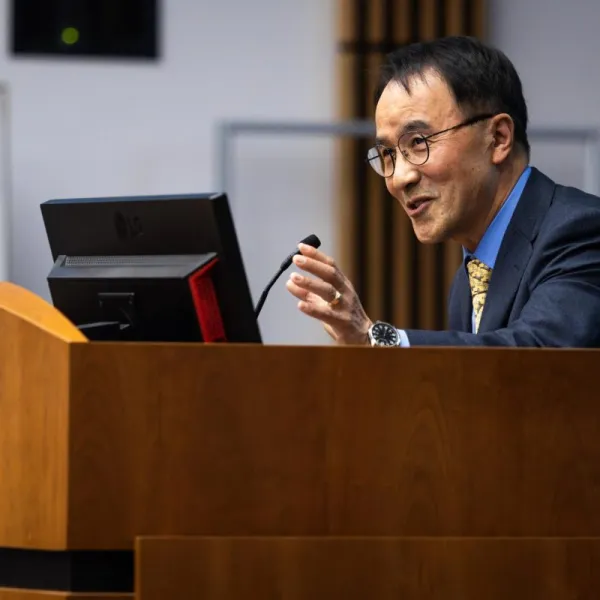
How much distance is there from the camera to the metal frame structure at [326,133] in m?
4.87

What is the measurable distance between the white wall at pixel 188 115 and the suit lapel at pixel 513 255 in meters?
2.71

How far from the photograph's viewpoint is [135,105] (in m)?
4.90

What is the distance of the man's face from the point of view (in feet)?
7.61

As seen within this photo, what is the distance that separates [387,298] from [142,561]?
379cm

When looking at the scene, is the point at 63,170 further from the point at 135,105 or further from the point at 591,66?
the point at 591,66

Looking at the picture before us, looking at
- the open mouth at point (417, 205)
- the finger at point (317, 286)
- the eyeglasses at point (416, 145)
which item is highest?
the eyeglasses at point (416, 145)

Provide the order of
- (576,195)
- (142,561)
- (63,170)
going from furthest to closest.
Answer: (63,170) < (576,195) < (142,561)

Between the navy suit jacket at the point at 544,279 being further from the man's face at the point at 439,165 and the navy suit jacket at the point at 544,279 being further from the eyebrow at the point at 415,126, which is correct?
the eyebrow at the point at 415,126

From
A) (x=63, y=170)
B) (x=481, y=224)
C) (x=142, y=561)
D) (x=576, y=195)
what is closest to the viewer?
(x=142, y=561)

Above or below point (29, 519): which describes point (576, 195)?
above

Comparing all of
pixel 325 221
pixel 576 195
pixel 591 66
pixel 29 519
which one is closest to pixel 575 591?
pixel 29 519

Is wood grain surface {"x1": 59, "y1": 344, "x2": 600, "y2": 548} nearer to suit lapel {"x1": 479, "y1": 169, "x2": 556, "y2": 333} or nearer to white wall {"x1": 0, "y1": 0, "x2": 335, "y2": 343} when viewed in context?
suit lapel {"x1": 479, "y1": 169, "x2": 556, "y2": 333}

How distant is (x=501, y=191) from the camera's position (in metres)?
2.39

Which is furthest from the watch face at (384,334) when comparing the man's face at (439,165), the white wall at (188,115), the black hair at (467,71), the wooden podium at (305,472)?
the white wall at (188,115)
